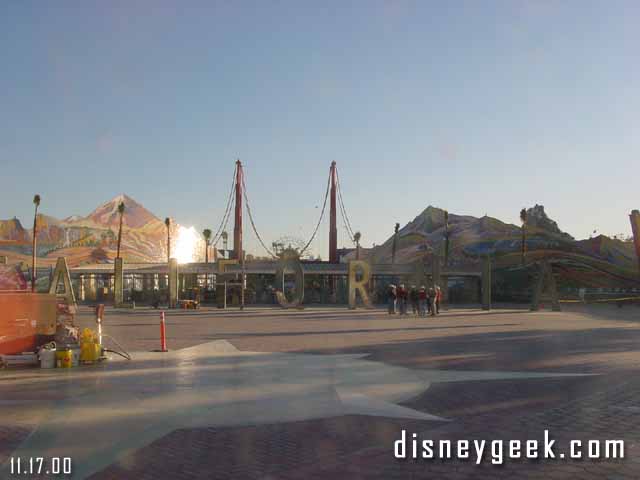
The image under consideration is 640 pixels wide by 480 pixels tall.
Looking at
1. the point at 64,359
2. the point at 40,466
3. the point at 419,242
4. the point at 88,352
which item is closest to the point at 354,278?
the point at 88,352

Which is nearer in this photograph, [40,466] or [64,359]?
[40,466]

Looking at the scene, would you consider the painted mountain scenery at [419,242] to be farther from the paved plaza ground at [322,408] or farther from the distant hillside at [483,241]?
the paved plaza ground at [322,408]

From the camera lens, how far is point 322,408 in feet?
27.8

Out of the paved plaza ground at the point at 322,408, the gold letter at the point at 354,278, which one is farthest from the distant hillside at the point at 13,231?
the paved plaza ground at the point at 322,408

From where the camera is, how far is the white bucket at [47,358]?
1227 cm

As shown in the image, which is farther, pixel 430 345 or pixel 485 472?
pixel 430 345

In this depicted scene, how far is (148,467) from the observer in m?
5.98

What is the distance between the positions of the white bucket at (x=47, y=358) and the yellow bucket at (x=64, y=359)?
0.25 ft

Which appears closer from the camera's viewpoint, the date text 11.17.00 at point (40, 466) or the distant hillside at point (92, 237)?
the date text 11.17.00 at point (40, 466)

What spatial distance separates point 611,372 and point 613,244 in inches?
2797

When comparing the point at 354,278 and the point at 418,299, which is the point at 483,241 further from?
the point at 418,299

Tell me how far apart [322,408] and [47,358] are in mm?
6726

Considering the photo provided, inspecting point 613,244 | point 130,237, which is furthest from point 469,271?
point 130,237

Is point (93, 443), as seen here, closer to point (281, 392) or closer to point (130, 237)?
point (281, 392)
